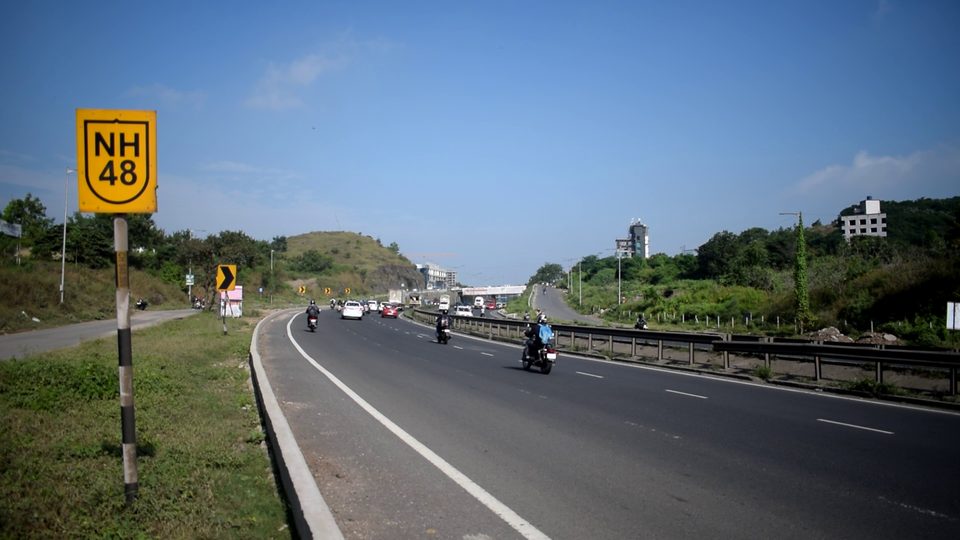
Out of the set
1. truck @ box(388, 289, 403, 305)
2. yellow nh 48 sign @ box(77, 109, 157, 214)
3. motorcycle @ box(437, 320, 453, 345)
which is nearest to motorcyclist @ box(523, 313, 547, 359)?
motorcycle @ box(437, 320, 453, 345)

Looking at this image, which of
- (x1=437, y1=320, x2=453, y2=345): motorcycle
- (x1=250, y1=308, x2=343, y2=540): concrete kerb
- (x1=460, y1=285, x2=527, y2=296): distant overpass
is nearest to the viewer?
(x1=250, y1=308, x2=343, y2=540): concrete kerb

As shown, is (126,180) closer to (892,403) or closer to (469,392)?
(469,392)

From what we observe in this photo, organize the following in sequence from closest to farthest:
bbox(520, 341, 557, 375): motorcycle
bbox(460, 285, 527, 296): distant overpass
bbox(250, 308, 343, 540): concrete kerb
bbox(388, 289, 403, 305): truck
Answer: bbox(250, 308, 343, 540): concrete kerb → bbox(520, 341, 557, 375): motorcycle → bbox(388, 289, 403, 305): truck → bbox(460, 285, 527, 296): distant overpass

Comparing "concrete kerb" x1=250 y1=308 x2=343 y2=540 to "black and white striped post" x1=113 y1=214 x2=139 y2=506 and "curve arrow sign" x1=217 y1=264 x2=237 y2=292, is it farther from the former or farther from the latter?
"curve arrow sign" x1=217 y1=264 x2=237 y2=292

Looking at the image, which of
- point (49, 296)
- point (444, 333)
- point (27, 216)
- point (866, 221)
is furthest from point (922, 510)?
point (866, 221)

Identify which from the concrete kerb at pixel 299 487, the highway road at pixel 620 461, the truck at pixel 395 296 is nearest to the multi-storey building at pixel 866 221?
the truck at pixel 395 296

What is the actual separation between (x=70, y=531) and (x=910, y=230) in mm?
118148

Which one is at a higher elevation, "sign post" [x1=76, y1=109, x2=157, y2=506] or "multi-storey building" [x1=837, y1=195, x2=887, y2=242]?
"multi-storey building" [x1=837, y1=195, x2=887, y2=242]

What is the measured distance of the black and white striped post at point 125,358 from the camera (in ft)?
18.1

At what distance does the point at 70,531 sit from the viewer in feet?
17.1

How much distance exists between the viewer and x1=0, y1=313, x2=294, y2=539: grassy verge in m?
5.53

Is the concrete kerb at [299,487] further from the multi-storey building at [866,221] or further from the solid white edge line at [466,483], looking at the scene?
the multi-storey building at [866,221]

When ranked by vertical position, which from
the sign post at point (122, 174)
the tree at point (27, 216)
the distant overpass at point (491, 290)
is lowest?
the distant overpass at point (491, 290)

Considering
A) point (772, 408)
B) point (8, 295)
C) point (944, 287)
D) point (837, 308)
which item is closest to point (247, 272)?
point (8, 295)
